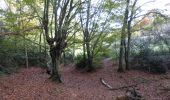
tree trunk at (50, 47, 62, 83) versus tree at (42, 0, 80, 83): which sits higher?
tree at (42, 0, 80, 83)

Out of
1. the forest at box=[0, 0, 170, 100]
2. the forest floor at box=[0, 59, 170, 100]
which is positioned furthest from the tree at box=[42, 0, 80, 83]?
the forest floor at box=[0, 59, 170, 100]

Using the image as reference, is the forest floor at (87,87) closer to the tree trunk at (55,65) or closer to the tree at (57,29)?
the tree trunk at (55,65)

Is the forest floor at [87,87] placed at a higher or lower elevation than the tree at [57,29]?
lower

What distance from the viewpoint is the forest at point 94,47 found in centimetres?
1458

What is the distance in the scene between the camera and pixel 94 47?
20469 mm

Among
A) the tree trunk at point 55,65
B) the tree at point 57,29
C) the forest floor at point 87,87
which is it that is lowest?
the forest floor at point 87,87

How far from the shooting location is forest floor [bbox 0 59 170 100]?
38.3ft

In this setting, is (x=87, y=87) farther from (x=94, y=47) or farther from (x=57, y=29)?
(x=94, y=47)

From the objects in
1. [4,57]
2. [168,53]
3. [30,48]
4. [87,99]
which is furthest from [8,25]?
[168,53]

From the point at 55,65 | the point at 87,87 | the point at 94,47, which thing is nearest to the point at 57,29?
the point at 55,65

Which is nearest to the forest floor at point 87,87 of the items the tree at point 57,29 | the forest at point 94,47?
the forest at point 94,47

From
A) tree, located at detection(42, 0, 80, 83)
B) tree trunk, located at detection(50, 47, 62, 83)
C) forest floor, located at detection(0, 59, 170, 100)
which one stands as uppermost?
tree, located at detection(42, 0, 80, 83)

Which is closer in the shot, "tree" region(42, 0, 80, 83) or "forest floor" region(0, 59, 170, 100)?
"forest floor" region(0, 59, 170, 100)

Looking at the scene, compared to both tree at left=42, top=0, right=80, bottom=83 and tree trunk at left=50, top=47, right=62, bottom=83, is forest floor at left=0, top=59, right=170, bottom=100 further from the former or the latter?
tree at left=42, top=0, right=80, bottom=83
